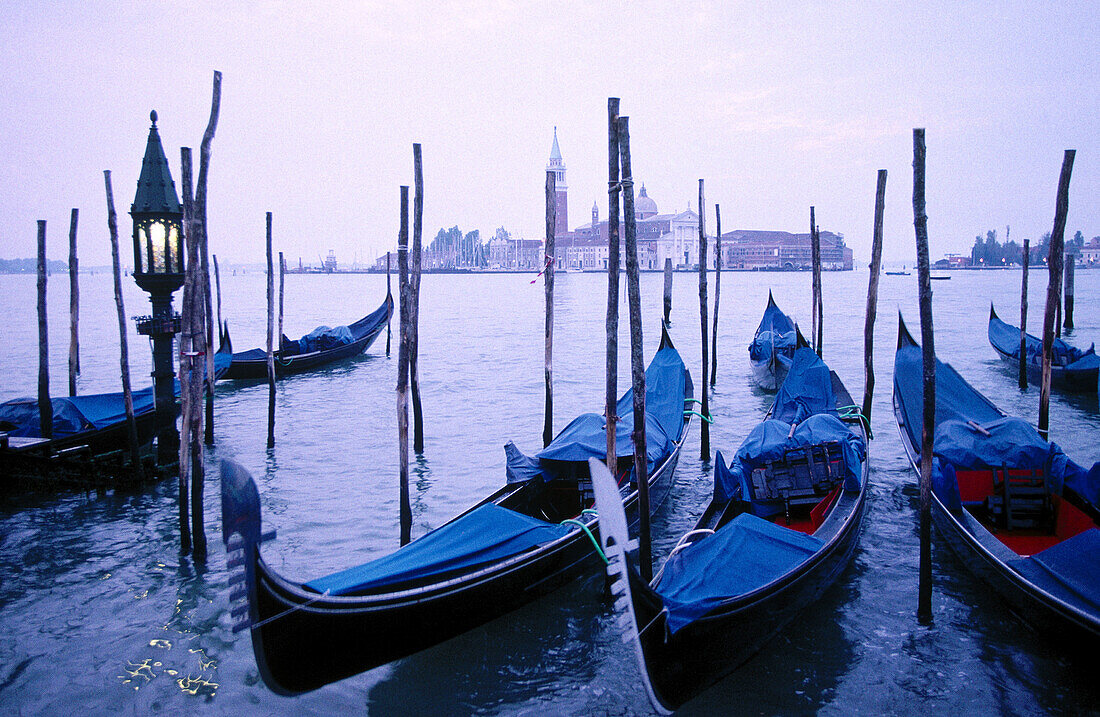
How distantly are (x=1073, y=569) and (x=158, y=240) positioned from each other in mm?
4677

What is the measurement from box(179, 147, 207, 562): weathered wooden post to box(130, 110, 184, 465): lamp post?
2.11 feet

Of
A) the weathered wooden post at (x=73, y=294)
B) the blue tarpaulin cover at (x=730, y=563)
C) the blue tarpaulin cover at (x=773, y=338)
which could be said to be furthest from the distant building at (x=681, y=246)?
the blue tarpaulin cover at (x=730, y=563)

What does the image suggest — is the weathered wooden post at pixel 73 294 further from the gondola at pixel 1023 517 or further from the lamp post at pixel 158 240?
the gondola at pixel 1023 517

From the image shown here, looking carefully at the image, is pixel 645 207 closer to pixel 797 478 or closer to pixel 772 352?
pixel 772 352

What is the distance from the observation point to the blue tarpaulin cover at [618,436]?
3732mm

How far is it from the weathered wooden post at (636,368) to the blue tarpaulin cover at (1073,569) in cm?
137

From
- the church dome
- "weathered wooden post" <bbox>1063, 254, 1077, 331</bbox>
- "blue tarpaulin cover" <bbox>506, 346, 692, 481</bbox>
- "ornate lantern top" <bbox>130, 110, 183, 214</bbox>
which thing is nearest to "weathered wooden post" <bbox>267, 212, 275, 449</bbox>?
"ornate lantern top" <bbox>130, 110, 183, 214</bbox>

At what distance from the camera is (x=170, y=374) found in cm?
466

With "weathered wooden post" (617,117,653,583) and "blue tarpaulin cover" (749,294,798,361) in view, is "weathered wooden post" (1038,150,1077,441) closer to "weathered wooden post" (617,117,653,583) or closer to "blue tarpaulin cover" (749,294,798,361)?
"blue tarpaulin cover" (749,294,798,361)

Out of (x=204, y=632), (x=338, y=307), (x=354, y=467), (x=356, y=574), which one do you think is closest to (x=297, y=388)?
(x=354, y=467)

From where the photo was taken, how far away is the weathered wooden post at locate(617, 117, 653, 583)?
2.97m

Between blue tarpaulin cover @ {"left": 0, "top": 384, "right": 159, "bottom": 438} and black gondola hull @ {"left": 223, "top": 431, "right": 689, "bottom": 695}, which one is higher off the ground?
blue tarpaulin cover @ {"left": 0, "top": 384, "right": 159, "bottom": 438}

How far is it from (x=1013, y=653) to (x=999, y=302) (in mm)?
26466

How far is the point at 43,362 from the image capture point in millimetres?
5305
